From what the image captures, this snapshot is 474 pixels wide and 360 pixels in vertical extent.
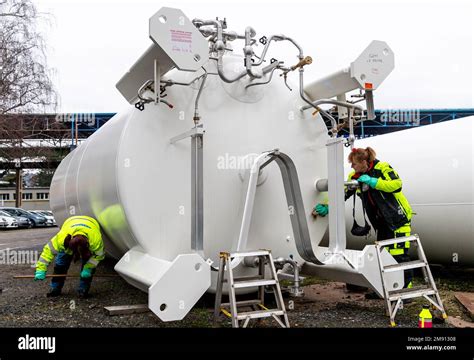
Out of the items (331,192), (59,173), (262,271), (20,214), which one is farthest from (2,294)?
(20,214)

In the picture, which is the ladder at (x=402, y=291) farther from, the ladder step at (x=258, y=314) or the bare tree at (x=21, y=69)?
the bare tree at (x=21, y=69)

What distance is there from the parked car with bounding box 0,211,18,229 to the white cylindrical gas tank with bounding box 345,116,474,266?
1693 cm

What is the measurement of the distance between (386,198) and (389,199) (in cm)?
3

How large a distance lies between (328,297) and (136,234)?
2133 millimetres

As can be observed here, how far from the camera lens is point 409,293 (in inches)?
149

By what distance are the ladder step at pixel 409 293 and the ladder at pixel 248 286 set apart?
92 centimetres

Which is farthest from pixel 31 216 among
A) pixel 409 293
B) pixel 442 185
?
pixel 409 293

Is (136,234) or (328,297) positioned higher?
(136,234)

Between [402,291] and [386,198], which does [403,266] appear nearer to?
[402,291]

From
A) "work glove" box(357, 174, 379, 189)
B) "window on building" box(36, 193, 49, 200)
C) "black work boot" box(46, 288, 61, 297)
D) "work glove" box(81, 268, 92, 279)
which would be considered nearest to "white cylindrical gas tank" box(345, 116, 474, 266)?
"work glove" box(357, 174, 379, 189)
